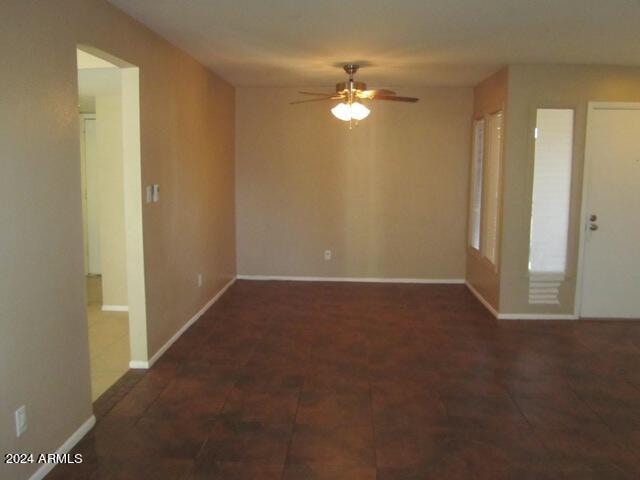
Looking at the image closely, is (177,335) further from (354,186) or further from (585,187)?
(585,187)

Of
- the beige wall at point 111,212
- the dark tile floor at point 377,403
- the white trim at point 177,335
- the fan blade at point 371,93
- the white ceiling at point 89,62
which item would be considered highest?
the white ceiling at point 89,62

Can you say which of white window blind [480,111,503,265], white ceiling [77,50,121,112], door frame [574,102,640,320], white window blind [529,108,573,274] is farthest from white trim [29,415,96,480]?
door frame [574,102,640,320]

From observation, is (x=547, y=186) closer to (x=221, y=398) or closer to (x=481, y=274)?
(x=481, y=274)

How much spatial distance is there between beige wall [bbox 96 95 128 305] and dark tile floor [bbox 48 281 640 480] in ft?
3.27

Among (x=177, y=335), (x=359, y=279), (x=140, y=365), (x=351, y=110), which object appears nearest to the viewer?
(x=140, y=365)

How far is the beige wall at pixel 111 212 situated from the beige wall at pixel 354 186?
1.85 metres

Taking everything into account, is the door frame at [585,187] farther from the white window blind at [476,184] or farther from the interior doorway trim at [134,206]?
the interior doorway trim at [134,206]

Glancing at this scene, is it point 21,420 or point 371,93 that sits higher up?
point 371,93

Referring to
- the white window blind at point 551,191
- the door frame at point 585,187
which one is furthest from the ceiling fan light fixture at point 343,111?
the door frame at point 585,187

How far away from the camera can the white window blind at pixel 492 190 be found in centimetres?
554

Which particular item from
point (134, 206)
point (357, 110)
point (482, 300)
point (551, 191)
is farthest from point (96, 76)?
point (482, 300)

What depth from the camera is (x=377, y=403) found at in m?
3.49

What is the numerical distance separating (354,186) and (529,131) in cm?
236

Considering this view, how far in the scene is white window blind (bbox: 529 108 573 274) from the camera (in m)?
5.20
